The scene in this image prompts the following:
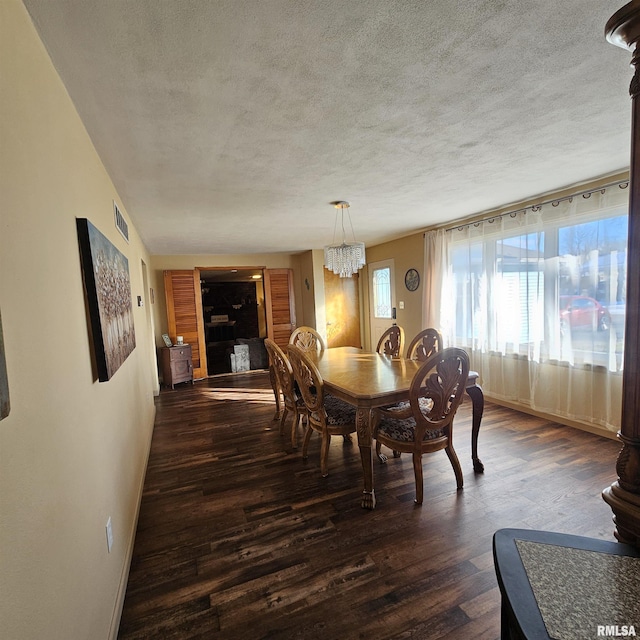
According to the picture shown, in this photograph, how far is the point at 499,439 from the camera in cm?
324

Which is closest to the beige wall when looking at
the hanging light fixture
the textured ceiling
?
the textured ceiling

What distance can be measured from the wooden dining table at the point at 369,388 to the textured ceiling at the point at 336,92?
1.63m

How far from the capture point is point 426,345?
11.5 ft

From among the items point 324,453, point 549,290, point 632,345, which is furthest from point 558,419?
point 632,345

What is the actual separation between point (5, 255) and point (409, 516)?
2397 millimetres

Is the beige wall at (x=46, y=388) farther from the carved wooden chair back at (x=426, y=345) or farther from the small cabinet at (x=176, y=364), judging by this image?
the small cabinet at (x=176, y=364)

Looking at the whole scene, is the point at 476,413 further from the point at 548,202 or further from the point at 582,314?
the point at 548,202

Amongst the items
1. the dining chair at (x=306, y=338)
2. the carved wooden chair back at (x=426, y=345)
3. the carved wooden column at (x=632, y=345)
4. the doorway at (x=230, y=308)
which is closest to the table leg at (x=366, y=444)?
the carved wooden chair back at (x=426, y=345)

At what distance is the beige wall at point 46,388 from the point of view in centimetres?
79

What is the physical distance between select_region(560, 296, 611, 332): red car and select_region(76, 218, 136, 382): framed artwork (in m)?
3.92

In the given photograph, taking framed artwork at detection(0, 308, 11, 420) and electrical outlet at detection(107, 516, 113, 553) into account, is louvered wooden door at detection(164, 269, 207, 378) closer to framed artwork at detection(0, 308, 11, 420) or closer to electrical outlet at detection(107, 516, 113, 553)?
electrical outlet at detection(107, 516, 113, 553)

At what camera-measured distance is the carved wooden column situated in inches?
31.1

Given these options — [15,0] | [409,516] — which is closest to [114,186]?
[15,0]

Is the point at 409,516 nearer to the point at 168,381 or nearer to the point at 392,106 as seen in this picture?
the point at 392,106
